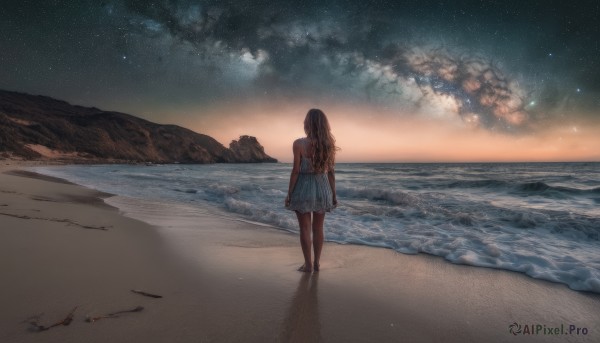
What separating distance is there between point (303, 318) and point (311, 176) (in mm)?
1559

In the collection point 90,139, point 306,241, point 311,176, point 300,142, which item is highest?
point 90,139

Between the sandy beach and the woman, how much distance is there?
42 cm

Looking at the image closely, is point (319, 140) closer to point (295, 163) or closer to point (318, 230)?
point (295, 163)

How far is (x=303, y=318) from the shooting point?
7.15 ft

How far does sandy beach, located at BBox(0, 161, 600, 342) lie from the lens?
1917 mm

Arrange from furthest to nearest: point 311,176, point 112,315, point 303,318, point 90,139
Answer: point 90,139
point 311,176
point 303,318
point 112,315

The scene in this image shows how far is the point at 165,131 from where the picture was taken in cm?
10431

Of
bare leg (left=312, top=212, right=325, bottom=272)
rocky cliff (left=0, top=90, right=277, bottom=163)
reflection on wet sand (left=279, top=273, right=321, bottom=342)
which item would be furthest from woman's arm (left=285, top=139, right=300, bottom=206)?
rocky cliff (left=0, top=90, right=277, bottom=163)

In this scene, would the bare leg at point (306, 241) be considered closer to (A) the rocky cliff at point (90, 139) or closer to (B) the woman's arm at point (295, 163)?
(B) the woman's arm at point (295, 163)

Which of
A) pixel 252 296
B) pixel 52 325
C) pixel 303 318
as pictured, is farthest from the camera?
pixel 252 296

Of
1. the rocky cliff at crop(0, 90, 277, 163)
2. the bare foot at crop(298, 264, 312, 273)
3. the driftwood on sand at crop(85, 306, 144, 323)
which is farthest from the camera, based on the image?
the rocky cliff at crop(0, 90, 277, 163)

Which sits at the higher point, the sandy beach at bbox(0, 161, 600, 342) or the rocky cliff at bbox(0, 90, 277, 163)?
the rocky cliff at bbox(0, 90, 277, 163)

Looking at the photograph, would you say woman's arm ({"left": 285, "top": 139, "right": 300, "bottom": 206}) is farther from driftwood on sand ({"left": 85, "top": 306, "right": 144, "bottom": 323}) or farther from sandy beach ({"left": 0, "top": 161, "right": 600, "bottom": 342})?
driftwood on sand ({"left": 85, "top": 306, "right": 144, "bottom": 323})

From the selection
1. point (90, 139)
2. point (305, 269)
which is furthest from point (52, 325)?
point (90, 139)
